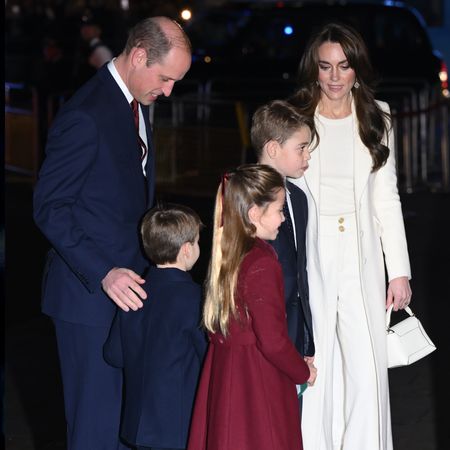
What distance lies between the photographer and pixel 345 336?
5.38m

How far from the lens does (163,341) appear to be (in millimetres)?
4508

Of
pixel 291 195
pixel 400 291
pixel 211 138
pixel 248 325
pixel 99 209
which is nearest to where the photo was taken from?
pixel 248 325

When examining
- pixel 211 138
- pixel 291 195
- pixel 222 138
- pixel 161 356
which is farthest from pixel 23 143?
pixel 161 356

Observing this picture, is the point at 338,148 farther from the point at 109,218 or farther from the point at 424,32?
the point at 424,32

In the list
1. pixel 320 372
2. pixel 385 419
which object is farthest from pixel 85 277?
pixel 385 419

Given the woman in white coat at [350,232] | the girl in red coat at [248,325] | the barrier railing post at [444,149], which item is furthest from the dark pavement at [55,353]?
the girl in red coat at [248,325]

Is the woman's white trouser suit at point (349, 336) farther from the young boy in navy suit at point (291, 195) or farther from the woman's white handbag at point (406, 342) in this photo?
the young boy in navy suit at point (291, 195)

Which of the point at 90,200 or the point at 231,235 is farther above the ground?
the point at 90,200

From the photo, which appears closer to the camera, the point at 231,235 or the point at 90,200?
the point at 231,235

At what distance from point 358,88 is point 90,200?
1322 millimetres

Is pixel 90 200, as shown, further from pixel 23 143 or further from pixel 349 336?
pixel 23 143

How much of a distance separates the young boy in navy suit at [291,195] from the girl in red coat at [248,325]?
320 mm

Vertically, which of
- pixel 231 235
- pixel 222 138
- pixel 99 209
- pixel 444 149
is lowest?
pixel 231 235

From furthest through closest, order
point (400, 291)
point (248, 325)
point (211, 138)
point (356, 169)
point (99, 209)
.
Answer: point (211, 138), point (400, 291), point (356, 169), point (99, 209), point (248, 325)
